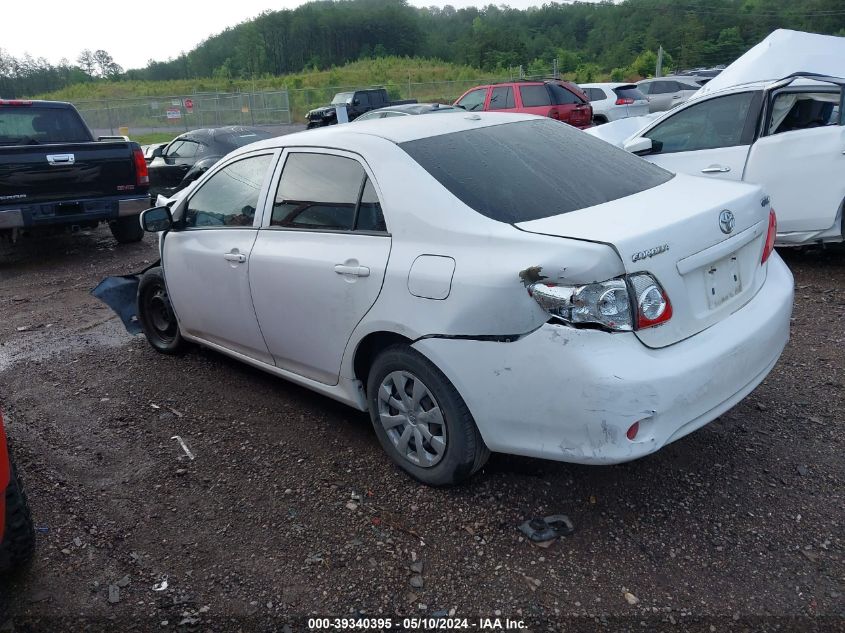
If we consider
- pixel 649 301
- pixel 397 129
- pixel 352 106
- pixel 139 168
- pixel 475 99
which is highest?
pixel 397 129

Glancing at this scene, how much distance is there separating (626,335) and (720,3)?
95.0 meters

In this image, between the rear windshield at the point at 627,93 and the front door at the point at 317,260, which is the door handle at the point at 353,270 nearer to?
the front door at the point at 317,260

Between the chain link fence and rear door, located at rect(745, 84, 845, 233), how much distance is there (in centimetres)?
3333

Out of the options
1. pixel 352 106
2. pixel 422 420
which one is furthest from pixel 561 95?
pixel 422 420

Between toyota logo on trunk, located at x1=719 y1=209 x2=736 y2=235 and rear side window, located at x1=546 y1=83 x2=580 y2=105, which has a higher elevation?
toyota logo on trunk, located at x1=719 y1=209 x2=736 y2=235

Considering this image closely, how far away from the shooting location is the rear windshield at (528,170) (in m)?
3.10

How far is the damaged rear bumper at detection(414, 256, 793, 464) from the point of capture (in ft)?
8.48

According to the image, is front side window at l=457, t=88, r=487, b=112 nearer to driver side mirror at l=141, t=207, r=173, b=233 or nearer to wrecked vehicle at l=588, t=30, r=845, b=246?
wrecked vehicle at l=588, t=30, r=845, b=246

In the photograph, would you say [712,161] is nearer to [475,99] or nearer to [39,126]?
[39,126]

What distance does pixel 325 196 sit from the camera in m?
3.64

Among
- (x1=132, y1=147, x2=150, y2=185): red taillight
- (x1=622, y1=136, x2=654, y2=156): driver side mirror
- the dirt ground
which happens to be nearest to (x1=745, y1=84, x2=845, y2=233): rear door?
(x1=622, y1=136, x2=654, y2=156): driver side mirror

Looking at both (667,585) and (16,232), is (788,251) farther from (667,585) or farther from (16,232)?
(16,232)

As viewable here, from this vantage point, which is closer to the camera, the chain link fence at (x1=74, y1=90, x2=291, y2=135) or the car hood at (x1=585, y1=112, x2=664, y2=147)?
the car hood at (x1=585, y1=112, x2=664, y2=147)

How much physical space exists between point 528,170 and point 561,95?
47.8 feet
